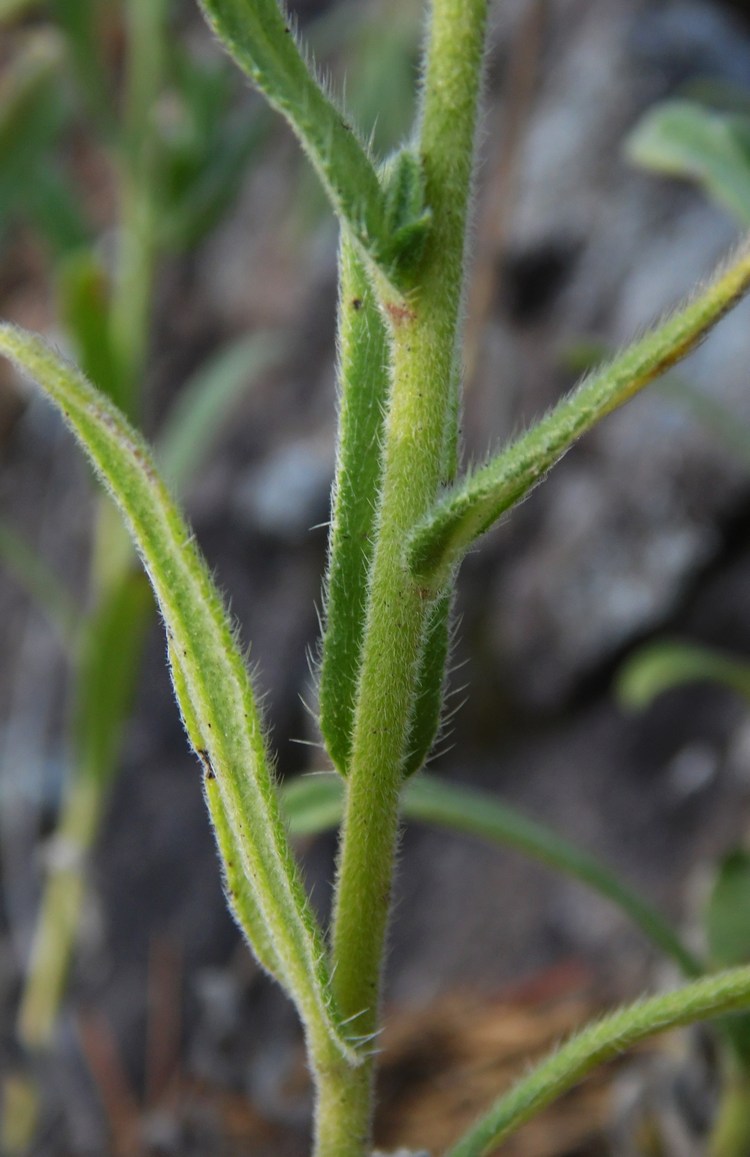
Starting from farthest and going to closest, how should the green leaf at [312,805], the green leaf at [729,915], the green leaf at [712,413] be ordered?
1. the green leaf at [712,413]
2. the green leaf at [729,915]
3. the green leaf at [312,805]

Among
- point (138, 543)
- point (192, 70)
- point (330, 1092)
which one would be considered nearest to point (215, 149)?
point (192, 70)

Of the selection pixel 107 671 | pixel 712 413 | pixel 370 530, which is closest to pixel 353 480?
pixel 370 530

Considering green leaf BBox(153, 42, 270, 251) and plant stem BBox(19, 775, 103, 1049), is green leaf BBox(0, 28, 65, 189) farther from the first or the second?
plant stem BBox(19, 775, 103, 1049)

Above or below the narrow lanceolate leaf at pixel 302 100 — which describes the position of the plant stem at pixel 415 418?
below

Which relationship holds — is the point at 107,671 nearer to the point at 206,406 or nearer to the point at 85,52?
the point at 206,406

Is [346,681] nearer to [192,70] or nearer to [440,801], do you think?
[440,801]

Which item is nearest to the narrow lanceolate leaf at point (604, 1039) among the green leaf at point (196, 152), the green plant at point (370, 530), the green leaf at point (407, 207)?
the green plant at point (370, 530)

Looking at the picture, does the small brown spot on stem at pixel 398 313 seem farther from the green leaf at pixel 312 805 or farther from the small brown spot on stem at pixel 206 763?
the green leaf at pixel 312 805

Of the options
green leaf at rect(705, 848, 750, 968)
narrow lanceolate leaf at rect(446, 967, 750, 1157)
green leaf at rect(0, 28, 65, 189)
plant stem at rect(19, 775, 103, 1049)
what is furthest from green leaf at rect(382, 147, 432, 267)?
green leaf at rect(0, 28, 65, 189)
